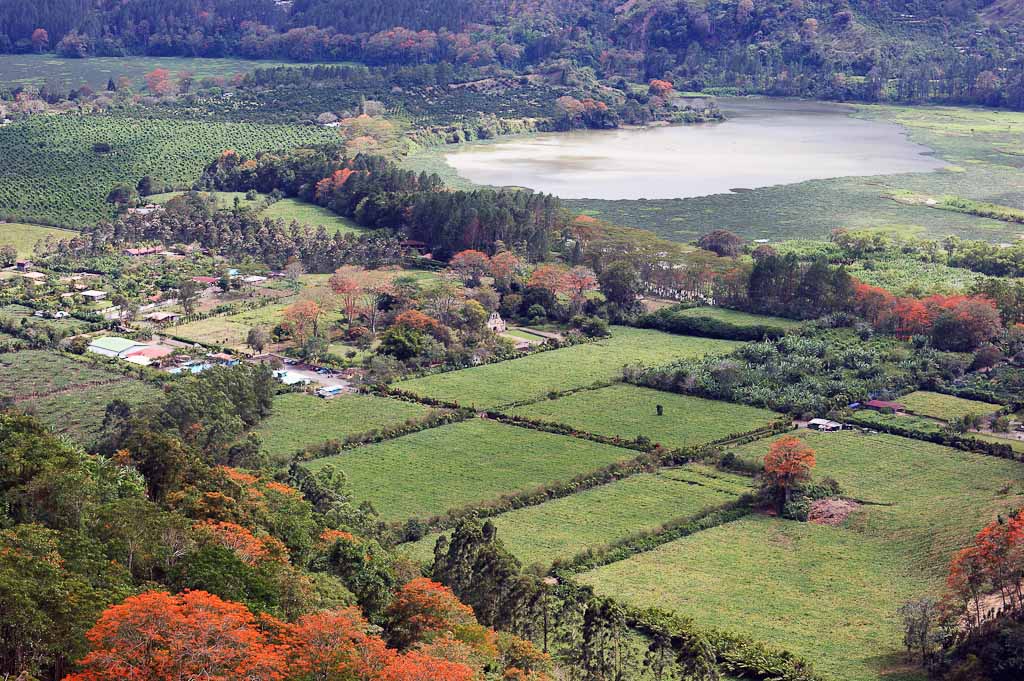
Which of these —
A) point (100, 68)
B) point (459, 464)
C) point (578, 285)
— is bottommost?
point (459, 464)

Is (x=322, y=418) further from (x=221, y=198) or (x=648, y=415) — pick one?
(x=221, y=198)

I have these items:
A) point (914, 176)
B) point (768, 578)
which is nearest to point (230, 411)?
point (768, 578)

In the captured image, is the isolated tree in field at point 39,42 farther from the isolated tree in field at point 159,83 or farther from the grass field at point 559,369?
the grass field at point 559,369

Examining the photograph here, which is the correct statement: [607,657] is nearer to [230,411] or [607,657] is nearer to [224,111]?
[230,411]

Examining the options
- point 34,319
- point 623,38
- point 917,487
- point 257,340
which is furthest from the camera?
point 623,38

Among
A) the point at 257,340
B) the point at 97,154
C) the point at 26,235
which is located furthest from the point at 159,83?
the point at 257,340

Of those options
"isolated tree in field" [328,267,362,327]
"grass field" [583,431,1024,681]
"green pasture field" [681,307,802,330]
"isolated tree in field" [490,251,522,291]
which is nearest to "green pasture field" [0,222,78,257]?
"isolated tree in field" [328,267,362,327]
